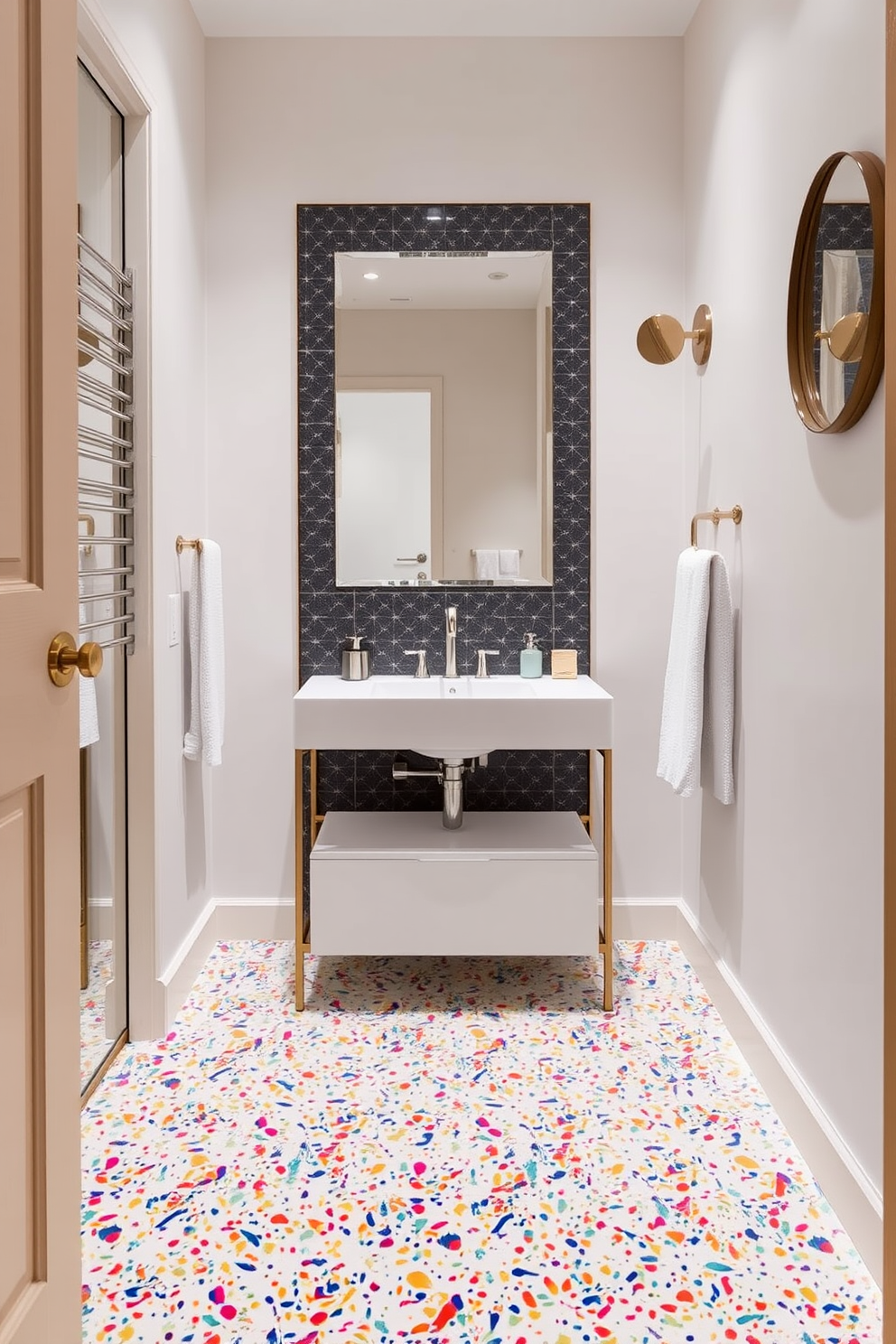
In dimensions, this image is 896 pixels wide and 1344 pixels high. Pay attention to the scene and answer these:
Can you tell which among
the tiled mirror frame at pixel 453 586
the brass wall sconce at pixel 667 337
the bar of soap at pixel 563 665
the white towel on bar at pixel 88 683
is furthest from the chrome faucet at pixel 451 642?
the white towel on bar at pixel 88 683

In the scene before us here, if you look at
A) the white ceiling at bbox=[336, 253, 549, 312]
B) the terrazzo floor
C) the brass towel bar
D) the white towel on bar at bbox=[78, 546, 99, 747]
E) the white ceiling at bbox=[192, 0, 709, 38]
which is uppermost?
the white ceiling at bbox=[192, 0, 709, 38]

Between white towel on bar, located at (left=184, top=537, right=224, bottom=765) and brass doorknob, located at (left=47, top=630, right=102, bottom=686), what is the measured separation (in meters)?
1.50

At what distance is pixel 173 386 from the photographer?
8.79 ft

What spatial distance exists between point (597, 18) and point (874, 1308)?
10.5 ft

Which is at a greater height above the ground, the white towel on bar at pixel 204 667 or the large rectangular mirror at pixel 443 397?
the large rectangular mirror at pixel 443 397

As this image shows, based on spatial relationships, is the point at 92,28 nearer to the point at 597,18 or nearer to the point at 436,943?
the point at 597,18

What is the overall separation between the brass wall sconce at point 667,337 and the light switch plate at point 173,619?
1445mm

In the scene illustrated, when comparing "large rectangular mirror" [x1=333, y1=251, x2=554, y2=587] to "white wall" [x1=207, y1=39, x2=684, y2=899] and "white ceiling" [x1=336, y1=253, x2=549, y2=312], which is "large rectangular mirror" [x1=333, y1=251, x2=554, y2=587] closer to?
"white ceiling" [x1=336, y1=253, x2=549, y2=312]

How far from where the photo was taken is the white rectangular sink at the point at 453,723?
260 cm

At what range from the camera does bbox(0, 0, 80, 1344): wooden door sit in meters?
1.10

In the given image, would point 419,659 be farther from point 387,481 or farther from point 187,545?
point 187,545

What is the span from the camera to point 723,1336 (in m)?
1.51

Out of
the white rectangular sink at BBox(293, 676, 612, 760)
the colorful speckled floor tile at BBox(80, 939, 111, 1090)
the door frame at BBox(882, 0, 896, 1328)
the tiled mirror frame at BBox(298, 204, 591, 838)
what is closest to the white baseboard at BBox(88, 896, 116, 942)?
the colorful speckled floor tile at BBox(80, 939, 111, 1090)

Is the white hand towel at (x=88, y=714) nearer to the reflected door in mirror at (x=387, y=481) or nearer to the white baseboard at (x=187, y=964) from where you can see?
the white baseboard at (x=187, y=964)
